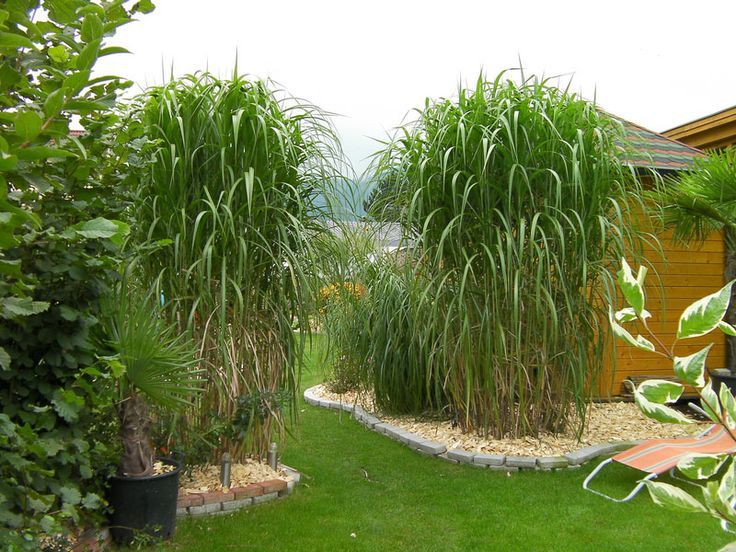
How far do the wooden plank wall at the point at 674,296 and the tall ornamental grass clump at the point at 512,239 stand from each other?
2.03 meters

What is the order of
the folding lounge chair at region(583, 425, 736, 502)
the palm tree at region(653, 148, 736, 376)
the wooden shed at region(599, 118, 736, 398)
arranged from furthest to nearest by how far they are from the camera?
the wooden shed at region(599, 118, 736, 398) < the palm tree at region(653, 148, 736, 376) < the folding lounge chair at region(583, 425, 736, 502)

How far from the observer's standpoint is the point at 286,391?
3.42m

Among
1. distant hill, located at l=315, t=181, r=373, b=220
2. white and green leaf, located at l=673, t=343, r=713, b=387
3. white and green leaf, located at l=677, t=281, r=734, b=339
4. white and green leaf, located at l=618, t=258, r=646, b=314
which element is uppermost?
distant hill, located at l=315, t=181, r=373, b=220

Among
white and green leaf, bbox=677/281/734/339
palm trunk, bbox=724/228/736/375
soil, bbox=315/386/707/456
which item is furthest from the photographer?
palm trunk, bbox=724/228/736/375

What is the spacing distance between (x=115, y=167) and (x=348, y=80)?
2225 millimetres

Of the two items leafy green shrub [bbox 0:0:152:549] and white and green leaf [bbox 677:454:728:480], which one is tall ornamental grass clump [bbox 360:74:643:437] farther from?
white and green leaf [bbox 677:454:728:480]

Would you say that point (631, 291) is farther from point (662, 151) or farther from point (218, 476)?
point (662, 151)

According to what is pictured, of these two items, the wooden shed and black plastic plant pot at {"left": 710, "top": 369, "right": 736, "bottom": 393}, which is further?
the wooden shed

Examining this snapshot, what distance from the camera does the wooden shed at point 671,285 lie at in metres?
6.19

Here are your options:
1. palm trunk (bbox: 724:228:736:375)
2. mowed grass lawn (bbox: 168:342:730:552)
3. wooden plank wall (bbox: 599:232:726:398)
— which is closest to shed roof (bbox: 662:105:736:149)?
wooden plank wall (bbox: 599:232:726:398)

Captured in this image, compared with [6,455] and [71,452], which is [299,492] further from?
[6,455]

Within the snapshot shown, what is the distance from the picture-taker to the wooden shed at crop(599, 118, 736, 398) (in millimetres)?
6188

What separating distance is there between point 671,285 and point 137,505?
18.4 ft

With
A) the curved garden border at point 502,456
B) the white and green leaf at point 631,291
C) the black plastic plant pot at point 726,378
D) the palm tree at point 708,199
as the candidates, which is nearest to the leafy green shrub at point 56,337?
the white and green leaf at point 631,291
